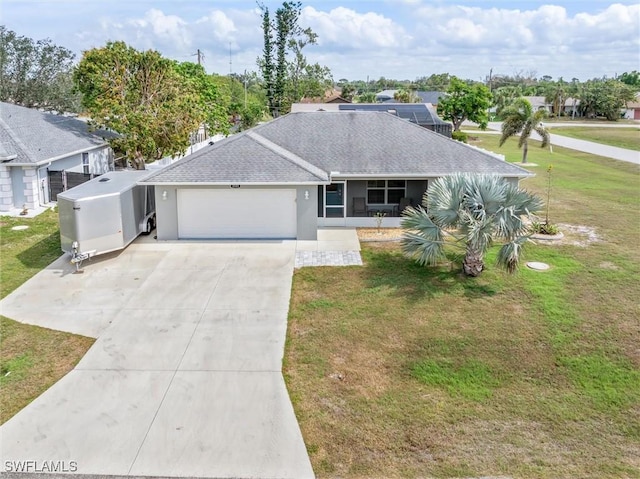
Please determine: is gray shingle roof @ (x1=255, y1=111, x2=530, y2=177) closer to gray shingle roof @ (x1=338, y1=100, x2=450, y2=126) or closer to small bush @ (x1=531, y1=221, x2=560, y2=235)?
small bush @ (x1=531, y1=221, x2=560, y2=235)

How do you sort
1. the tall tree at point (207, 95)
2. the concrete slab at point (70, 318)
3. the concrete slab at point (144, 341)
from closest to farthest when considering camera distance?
the concrete slab at point (144, 341) → the concrete slab at point (70, 318) → the tall tree at point (207, 95)

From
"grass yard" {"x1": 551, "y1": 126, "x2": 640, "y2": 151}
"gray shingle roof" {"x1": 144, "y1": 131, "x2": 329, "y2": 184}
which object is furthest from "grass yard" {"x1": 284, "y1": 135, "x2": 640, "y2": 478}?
"grass yard" {"x1": 551, "y1": 126, "x2": 640, "y2": 151}

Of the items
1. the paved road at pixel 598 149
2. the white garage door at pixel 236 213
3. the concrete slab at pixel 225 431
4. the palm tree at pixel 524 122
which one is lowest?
the concrete slab at pixel 225 431

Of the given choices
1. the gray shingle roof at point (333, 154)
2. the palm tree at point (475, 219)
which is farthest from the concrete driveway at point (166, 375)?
the palm tree at point (475, 219)

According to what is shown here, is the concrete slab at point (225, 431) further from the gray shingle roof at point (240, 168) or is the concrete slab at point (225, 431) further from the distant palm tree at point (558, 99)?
the distant palm tree at point (558, 99)

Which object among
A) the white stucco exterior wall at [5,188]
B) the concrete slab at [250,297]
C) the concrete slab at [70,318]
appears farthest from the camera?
the white stucco exterior wall at [5,188]

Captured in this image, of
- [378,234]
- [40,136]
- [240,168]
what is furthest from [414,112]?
[40,136]
